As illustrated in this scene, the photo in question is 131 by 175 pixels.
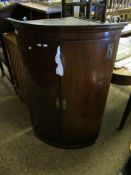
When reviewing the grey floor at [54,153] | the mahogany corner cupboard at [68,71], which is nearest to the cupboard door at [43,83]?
the mahogany corner cupboard at [68,71]

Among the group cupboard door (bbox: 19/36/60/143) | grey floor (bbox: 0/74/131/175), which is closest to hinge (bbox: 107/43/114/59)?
cupboard door (bbox: 19/36/60/143)

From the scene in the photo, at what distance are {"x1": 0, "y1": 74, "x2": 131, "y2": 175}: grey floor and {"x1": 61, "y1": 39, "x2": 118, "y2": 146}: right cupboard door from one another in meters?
0.15

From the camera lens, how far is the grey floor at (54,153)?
1.35 m

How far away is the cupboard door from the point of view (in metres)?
1.02

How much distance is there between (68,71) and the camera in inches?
41.7

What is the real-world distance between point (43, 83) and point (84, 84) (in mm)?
257

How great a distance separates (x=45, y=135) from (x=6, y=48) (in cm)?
91

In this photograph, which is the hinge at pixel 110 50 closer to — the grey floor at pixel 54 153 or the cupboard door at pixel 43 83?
the cupboard door at pixel 43 83

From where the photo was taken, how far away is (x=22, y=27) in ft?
3.30

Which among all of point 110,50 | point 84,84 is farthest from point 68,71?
point 110,50

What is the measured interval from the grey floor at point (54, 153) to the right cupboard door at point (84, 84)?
15cm

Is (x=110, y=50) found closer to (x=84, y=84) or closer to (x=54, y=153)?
(x=84, y=84)

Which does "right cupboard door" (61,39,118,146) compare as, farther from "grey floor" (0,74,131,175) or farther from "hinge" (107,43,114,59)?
"grey floor" (0,74,131,175)

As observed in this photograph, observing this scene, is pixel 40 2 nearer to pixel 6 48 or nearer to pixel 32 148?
pixel 6 48
